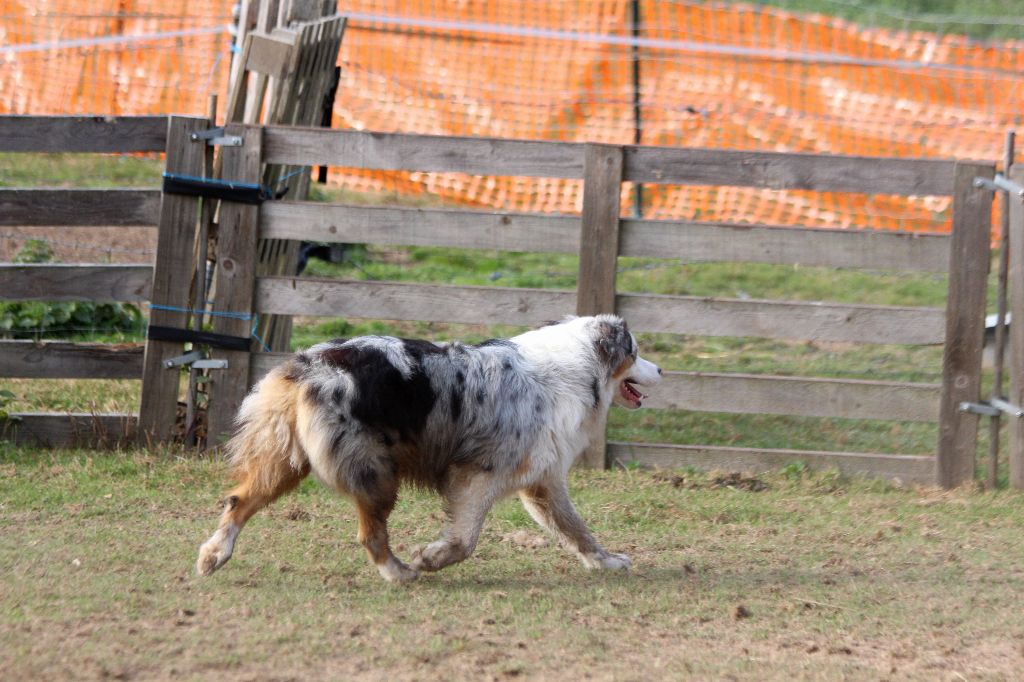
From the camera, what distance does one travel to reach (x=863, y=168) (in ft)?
23.2

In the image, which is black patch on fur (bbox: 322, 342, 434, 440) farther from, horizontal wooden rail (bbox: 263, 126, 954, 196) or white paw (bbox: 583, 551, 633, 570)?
horizontal wooden rail (bbox: 263, 126, 954, 196)

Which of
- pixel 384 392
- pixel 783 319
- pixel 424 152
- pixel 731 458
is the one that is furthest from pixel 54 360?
pixel 783 319

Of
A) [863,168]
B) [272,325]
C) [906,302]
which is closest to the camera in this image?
[863,168]

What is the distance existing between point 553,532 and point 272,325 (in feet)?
10.0

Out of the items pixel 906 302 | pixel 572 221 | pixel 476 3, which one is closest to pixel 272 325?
pixel 572 221

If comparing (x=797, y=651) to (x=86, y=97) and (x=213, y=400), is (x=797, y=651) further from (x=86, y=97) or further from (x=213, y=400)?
(x=86, y=97)

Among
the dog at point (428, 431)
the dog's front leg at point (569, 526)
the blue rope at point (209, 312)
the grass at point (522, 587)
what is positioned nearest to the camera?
the grass at point (522, 587)

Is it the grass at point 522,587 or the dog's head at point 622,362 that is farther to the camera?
the dog's head at point 622,362

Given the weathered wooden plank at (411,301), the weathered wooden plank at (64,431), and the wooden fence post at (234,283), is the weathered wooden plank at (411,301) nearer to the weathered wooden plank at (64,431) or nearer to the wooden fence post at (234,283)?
the wooden fence post at (234,283)

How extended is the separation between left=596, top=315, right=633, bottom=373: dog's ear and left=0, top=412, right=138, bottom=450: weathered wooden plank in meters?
3.22

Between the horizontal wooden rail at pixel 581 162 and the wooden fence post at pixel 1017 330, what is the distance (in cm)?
40

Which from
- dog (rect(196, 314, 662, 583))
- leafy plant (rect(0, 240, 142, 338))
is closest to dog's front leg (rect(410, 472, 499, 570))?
dog (rect(196, 314, 662, 583))

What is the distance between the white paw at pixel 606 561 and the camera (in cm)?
555

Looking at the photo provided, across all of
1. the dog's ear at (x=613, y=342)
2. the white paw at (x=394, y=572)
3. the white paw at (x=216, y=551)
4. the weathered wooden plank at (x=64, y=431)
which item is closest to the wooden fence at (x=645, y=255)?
the weathered wooden plank at (x=64, y=431)
